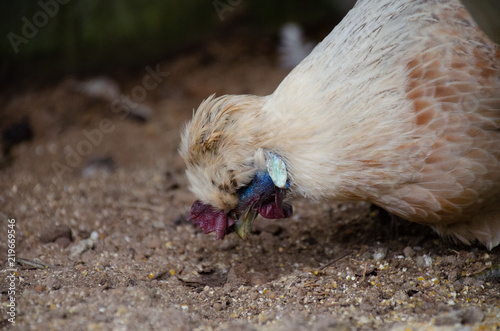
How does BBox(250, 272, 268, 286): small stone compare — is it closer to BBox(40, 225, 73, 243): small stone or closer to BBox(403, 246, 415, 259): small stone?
BBox(403, 246, 415, 259): small stone

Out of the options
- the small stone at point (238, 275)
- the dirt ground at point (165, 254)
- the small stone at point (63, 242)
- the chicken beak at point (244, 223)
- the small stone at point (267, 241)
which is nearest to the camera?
the dirt ground at point (165, 254)

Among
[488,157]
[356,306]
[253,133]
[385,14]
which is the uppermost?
[385,14]

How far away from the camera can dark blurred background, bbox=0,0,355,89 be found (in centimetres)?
463

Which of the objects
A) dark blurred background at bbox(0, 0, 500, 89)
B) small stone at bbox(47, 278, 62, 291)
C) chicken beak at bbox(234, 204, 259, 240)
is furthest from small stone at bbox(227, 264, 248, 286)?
dark blurred background at bbox(0, 0, 500, 89)

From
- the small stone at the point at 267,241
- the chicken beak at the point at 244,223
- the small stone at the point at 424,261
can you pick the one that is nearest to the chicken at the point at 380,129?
the chicken beak at the point at 244,223

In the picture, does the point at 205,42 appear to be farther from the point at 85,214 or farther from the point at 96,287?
the point at 96,287

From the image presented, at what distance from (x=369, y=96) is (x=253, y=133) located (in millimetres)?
647

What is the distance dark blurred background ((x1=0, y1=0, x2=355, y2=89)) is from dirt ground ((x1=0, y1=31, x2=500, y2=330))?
24 centimetres

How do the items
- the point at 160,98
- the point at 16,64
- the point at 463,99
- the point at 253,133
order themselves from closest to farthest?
the point at 463,99 → the point at 253,133 → the point at 16,64 → the point at 160,98

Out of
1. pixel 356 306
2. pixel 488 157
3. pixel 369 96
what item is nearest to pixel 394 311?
pixel 356 306

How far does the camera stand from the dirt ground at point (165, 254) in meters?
2.37

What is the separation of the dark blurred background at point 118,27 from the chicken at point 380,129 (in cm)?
281

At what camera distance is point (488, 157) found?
2402 mm

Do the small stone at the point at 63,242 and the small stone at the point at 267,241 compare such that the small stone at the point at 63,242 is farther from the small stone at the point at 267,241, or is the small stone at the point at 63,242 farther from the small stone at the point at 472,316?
the small stone at the point at 472,316
